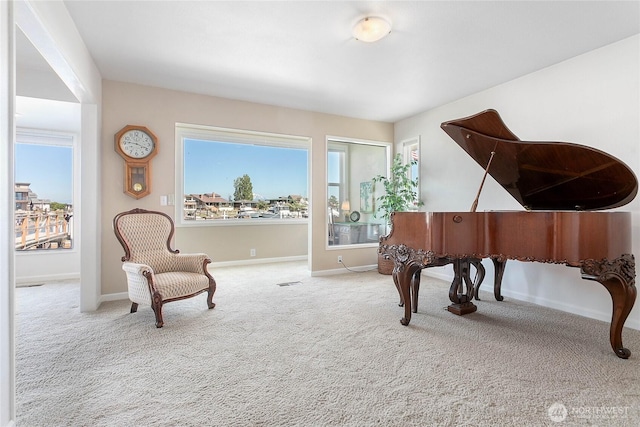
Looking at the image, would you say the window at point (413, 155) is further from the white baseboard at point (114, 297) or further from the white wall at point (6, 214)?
the white wall at point (6, 214)

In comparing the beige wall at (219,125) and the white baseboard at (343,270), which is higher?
the beige wall at (219,125)

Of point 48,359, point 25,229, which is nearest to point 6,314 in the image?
point 48,359

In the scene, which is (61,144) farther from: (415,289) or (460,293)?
(460,293)

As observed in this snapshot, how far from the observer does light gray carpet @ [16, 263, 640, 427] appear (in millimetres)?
1494

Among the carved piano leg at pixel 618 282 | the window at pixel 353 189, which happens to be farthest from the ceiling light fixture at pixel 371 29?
the window at pixel 353 189

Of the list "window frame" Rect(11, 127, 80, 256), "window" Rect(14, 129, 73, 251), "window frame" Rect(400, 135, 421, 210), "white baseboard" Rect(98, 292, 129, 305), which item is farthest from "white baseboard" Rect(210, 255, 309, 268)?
"window frame" Rect(400, 135, 421, 210)

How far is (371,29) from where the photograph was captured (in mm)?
2373

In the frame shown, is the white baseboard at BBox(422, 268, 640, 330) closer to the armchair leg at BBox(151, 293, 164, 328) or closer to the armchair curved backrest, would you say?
the armchair leg at BBox(151, 293, 164, 328)

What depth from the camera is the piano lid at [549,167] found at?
80.0 inches

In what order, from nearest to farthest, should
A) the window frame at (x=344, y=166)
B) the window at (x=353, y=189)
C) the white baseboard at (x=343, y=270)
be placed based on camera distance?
the white baseboard at (x=343, y=270) → the window frame at (x=344, y=166) → the window at (x=353, y=189)

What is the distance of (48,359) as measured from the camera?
205 centimetres

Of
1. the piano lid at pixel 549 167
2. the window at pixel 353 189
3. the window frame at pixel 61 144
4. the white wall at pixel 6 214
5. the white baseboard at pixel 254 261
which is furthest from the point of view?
the white baseboard at pixel 254 261

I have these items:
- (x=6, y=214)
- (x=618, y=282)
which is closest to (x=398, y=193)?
(x=618, y=282)

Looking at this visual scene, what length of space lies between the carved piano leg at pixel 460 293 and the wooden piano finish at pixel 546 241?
0.65 metres
